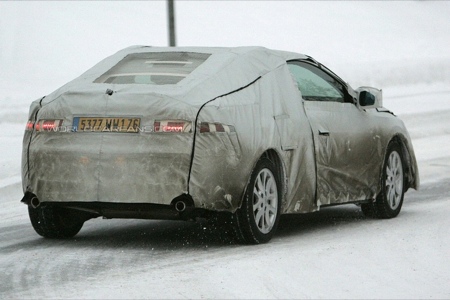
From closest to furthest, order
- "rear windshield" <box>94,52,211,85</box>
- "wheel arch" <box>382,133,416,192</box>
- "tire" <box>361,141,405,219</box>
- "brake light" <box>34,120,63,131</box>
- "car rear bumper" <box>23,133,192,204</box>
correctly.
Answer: "car rear bumper" <box>23,133,192,204</box>, "brake light" <box>34,120,63,131</box>, "rear windshield" <box>94,52,211,85</box>, "tire" <box>361,141,405,219</box>, "wheel arch" <box>382,133,416,192</box>

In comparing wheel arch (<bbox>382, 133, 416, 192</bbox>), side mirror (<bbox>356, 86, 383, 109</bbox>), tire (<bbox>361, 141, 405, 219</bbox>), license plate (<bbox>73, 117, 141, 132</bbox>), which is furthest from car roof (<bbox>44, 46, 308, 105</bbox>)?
wheel arch (<bbox>382, 133, 416, 192</bbox>)

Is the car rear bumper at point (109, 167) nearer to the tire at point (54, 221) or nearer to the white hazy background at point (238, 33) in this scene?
the tire at point (54, 221)

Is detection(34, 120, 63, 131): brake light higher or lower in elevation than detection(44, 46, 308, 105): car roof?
lower

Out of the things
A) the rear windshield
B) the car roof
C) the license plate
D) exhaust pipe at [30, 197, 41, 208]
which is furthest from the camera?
the rear windshield

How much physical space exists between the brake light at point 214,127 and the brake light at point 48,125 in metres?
1.15

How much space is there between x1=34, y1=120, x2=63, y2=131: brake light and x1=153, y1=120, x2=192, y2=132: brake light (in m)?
0.84

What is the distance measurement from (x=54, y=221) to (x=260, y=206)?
170cm

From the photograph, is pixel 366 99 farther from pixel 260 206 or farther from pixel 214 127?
pixel 214 127

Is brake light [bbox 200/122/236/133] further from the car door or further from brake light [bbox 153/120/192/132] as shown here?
the car door

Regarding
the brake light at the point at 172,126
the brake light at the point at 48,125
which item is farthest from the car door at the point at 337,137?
the brake light at the point at 48,125

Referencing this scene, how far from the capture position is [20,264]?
8555 mm

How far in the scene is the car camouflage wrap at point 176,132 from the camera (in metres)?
8.84

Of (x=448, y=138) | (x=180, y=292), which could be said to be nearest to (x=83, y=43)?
(x=448, y=138)

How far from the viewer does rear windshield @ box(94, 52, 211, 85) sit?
9.51 metres
